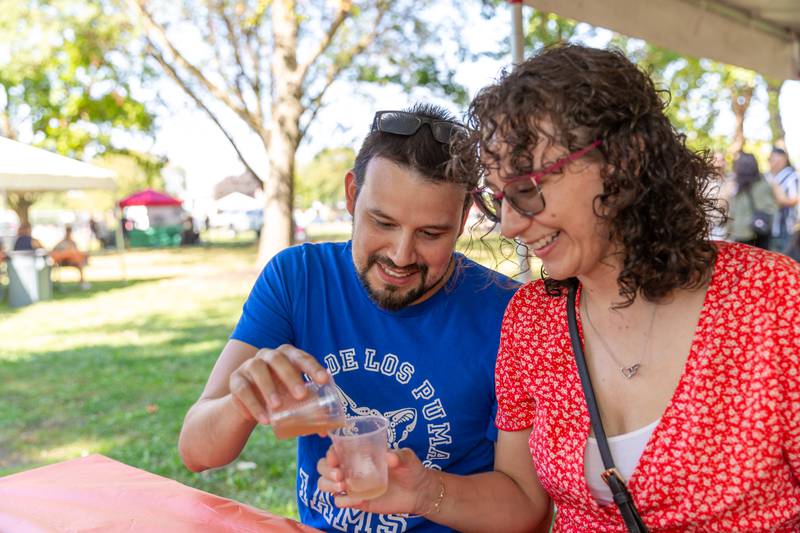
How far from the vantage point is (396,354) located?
80.4 inches

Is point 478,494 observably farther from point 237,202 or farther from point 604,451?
point 237,202

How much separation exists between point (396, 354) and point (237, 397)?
583mm

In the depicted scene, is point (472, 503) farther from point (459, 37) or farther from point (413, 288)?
point (459, 37)

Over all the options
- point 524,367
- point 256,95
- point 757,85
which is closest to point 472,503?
point 524,367

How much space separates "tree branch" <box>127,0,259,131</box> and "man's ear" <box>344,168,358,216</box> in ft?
41.9

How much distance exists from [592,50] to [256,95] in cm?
1606

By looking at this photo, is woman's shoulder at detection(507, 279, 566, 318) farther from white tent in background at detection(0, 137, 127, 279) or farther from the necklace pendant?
white tent in background at detection(0, 137, 127, 279)

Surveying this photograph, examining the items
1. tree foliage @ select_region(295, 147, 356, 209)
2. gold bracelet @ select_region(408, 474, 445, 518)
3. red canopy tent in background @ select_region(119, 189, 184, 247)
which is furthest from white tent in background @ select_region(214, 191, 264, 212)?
gold bracelet @ select_region(408, 474, 445, 518)

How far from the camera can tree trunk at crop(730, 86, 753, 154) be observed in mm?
21500

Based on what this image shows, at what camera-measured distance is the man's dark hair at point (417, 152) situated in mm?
1969

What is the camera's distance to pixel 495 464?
1960mm

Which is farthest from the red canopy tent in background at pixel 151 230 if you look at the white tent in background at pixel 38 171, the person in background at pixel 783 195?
the person in background at pixel 783 195

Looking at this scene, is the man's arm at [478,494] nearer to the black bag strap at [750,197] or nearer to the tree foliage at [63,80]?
the black bag strap at [750,197]

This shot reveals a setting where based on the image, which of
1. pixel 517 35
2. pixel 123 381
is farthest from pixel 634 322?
pixel 123 381
